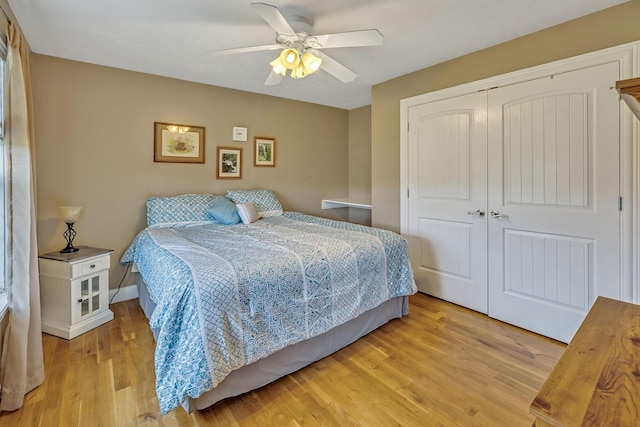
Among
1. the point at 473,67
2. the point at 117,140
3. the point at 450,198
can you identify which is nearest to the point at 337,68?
the point at 473,67

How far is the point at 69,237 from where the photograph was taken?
106 inches

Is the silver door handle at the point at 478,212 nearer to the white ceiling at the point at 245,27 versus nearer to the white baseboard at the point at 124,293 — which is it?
the white ceiling at the point at 245,27

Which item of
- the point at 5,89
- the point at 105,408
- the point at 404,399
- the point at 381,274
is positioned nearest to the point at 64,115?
the point at 5,89

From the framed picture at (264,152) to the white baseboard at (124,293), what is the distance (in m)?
1.97

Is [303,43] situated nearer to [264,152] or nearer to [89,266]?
[264,152]

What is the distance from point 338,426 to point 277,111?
3.63m

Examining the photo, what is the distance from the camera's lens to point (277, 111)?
163 inches

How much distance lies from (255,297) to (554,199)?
2.28 metres

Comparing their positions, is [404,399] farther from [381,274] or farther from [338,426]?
[381,274]

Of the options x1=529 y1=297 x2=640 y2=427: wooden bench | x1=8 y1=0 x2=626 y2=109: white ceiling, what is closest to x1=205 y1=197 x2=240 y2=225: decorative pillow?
x1=8 y1=0 x2=626 y2=109: white ceiling

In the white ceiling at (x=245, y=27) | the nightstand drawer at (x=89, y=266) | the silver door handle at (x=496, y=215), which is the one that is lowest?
the nightstand drawer at (x=89, y=266)

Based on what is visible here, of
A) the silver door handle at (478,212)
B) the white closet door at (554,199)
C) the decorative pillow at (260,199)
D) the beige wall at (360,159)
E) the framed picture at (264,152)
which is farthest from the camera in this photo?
the beige wall at (360,159)

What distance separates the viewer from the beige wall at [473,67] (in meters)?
2.04

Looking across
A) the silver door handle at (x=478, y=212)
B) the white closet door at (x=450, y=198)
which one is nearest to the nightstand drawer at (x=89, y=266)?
the white closet door at (x=450, y=198)
